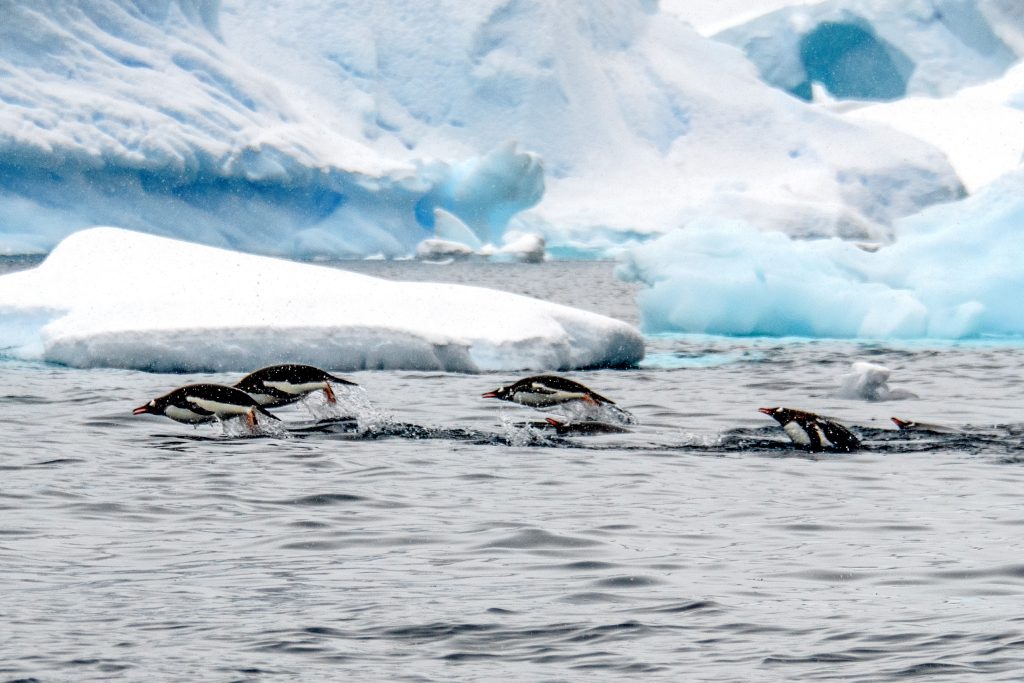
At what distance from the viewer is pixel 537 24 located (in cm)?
5803

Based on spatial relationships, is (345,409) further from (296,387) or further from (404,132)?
(404,132)

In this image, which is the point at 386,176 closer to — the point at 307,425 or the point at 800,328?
the point at 800,328

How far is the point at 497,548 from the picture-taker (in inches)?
237

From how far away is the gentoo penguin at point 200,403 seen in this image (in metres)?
9.16

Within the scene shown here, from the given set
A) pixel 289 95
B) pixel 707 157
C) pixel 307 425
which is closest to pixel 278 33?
pixel 289 95

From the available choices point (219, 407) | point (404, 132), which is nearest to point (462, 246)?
point (404, 132)

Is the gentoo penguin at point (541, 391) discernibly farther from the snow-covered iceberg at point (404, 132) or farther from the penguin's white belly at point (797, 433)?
the snow-covered iceberg at point (404, 132)

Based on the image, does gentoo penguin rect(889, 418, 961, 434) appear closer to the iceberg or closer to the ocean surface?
the ocean surface

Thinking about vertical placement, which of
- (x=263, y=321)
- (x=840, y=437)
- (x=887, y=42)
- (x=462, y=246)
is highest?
(x=887, y=42)

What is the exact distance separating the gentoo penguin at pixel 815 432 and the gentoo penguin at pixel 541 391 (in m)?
1.23

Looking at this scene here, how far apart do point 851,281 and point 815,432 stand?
1278 cm

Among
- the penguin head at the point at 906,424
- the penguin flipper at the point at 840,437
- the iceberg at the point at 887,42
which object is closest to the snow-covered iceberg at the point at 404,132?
the iceberg at the point at 887,42

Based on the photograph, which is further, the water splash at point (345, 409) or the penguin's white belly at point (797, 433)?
the water splash at point (345, 409)

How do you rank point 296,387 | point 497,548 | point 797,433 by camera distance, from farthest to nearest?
point 296,387 < point 797,433 < point 497,548
